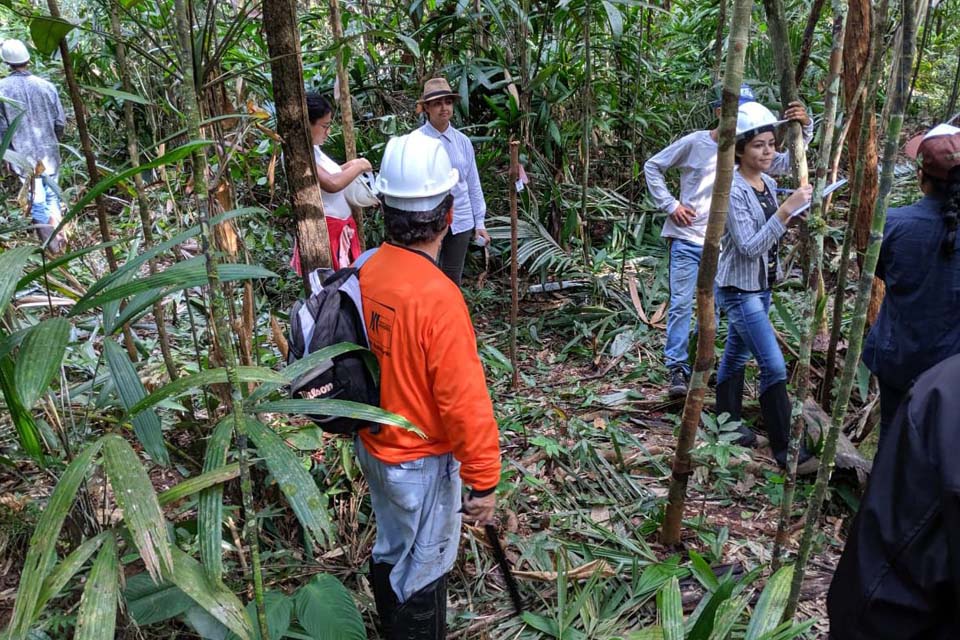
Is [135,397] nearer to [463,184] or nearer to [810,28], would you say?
[463,184]

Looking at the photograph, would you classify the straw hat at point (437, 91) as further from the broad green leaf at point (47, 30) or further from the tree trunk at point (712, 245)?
the broad green leaf at point (47, 30)

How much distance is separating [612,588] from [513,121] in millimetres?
3851

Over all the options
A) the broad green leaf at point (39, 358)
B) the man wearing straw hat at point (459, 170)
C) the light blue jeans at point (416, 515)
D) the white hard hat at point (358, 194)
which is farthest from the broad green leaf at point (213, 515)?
the man wearing straw hat at point (459, 170)

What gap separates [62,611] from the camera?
7.23 ft

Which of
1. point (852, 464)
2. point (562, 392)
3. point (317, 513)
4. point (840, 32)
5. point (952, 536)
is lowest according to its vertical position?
point (562, 392)

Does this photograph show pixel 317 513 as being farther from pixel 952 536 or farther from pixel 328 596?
pixel 952 536

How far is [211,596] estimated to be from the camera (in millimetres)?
1310

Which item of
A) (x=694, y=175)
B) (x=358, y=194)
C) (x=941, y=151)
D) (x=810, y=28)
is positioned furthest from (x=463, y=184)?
(x=941, y=151)

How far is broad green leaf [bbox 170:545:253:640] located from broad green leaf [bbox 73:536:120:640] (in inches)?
4.1

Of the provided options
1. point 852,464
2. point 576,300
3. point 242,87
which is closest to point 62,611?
point 242,87

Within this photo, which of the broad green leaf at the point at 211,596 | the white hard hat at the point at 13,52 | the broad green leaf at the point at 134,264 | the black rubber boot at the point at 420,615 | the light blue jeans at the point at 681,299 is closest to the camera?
the broad green leaf at the point at 211,596

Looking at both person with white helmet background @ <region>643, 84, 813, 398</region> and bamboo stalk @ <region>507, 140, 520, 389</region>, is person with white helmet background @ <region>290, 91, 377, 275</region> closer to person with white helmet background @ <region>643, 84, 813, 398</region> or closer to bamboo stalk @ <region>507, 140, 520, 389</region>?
bamboo stalk @ <region>507, 140, 520, 389</region>

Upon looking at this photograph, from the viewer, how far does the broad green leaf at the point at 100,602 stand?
45.9 inches

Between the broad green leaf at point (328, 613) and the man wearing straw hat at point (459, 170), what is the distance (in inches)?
102
